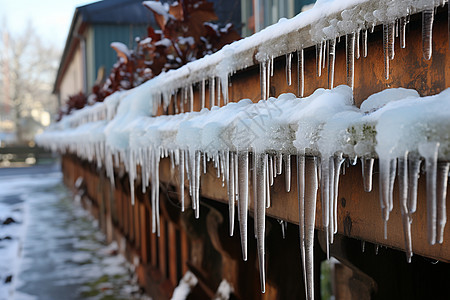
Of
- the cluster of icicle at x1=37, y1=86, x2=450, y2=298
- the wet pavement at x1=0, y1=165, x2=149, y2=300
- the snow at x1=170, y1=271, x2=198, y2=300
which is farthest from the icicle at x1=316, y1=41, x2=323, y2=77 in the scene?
the wet pavement at x1=0, y1=165, x2=149, y2=300

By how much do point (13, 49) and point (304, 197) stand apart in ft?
141

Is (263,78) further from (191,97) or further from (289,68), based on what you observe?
(191,97)

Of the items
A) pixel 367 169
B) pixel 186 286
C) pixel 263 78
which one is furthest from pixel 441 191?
pixel 186 286

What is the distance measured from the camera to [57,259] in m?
5.54

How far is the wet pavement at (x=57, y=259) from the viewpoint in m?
4.44

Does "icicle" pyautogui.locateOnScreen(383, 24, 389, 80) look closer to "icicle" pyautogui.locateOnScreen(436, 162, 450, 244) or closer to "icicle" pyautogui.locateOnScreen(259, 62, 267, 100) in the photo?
"icicle" pyautogui.locateOnScreen(436, 162, 450, 244)

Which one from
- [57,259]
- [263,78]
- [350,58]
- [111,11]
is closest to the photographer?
[350,58]

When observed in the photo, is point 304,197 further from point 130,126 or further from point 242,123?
point 130,126

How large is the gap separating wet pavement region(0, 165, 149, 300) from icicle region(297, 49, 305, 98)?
3609 millimetres

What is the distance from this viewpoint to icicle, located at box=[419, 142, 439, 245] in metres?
0.74

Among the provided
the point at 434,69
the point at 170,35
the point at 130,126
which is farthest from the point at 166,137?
the point at 170,35

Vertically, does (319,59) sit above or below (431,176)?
above

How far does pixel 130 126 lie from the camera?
2.52 m

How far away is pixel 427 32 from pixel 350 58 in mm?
254
